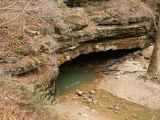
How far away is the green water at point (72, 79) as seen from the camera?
14.5 meters

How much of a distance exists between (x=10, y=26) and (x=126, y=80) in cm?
A: 557

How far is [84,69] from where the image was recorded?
55.3 feet

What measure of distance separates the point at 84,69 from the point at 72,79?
152 centimetres

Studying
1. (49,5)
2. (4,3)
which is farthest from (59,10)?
(4,3)

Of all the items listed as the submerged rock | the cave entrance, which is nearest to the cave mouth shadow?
the cave entrance

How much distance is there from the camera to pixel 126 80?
15.7m

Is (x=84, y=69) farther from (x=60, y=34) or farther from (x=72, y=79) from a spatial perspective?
(x=60, y=34)

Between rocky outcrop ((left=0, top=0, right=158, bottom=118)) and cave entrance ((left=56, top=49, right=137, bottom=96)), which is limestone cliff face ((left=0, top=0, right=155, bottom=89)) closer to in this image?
rocky outcrop ((left=0, top=0, right=158, bottom=118))

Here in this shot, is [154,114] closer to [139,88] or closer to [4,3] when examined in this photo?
[139,88]

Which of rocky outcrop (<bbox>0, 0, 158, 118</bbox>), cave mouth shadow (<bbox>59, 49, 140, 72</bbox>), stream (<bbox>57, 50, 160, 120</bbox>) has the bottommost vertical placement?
stream (<bbox>57, 50, 160, 120</bbox>)

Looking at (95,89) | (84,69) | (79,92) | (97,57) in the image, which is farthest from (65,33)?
(97,57)

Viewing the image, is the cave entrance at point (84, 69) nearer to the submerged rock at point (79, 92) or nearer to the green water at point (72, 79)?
the green water at point (72, 79)

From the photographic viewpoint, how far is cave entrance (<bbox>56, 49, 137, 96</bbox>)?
14.9 meters

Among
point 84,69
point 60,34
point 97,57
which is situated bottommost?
point 84,69
